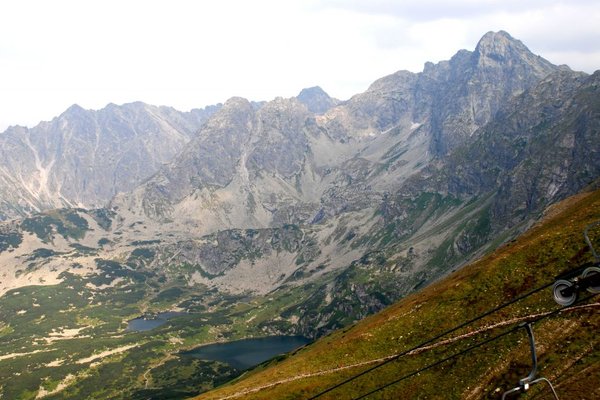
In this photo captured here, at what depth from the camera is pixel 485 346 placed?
75062mm

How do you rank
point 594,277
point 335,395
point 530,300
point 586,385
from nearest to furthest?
1. point 594,277
2. point 586,385
3. point 530,300
4. point 335,395

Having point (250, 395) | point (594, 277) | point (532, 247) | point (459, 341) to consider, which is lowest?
point (250, 395)

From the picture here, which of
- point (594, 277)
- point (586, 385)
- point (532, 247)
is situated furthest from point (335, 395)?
point (594, 277)

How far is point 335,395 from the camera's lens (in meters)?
85.3

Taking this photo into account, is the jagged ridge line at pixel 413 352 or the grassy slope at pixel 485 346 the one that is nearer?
the grassy slope at pixel 485 346

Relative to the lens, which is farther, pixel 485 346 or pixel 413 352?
pixel 413 352

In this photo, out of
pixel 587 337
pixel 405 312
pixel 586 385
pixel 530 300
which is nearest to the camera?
pixel 586 385

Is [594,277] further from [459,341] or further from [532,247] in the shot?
[532,247]

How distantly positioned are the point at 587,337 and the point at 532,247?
126ft

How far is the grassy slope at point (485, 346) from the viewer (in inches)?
2448

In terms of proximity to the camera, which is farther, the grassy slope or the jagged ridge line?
the jagged ridge line

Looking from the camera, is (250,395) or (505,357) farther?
(250,395)

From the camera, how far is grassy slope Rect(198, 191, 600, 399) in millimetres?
62188

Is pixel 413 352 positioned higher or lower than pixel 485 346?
lower
